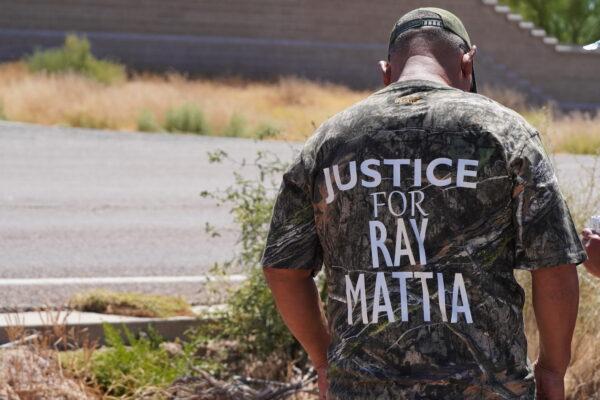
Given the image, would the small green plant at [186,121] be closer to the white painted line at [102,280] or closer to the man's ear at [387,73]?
the white painted line at [102,280]

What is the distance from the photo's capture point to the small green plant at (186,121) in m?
19.3

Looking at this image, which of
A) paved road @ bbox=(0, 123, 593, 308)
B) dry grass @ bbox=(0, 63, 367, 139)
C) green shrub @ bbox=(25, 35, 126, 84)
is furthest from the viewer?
green shrub @ bbox=(25, 35, 126, 84)

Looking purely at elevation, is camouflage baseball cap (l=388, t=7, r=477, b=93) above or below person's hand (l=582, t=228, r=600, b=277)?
above

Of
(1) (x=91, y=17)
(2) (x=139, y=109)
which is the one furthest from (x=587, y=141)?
(1) (x=91, y=17)

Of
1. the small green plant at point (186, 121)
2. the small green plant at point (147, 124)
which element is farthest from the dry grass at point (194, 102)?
the small green plant at point (186, 121)

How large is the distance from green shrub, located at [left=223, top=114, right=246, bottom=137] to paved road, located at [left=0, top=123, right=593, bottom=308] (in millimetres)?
2083

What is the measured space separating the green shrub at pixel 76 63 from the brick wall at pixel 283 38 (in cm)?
153

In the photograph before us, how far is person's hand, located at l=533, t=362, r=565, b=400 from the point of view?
283cm

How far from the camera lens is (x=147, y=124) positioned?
1888cm

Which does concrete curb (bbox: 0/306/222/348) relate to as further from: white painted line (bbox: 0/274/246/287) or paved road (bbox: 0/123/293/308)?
white painted line (bbox: 0/274/246/287)

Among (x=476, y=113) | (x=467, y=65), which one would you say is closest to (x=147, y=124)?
(x=467, y=65)

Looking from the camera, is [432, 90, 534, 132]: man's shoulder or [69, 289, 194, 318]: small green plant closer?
[432, 90, 534, 132]: man's shoulder

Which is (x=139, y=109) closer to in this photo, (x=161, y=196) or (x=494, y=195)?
(x=161, y=196)

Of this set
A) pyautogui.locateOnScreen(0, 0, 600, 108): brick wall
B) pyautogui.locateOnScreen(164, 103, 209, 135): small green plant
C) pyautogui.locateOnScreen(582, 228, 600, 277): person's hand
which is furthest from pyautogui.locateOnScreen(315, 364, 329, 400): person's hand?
pyautogui.locateOnScreen(0, 0, 600, 108): brick wall
